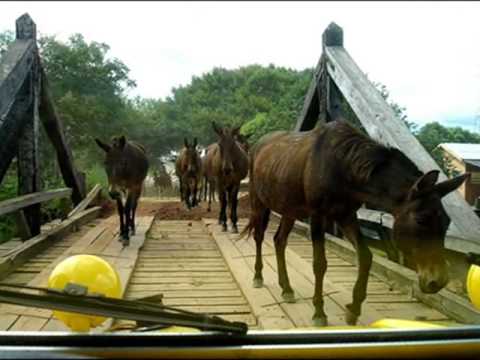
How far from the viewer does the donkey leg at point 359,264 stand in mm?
1540

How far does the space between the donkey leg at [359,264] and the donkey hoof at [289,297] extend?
0.27 metres

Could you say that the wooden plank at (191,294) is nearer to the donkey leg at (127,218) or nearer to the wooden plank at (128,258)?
the wooden plank at (128,258)

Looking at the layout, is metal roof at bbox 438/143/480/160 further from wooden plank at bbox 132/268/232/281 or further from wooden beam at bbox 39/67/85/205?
wooden beam at bbox 39/67/85/205

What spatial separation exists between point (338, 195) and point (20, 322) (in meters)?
1.18

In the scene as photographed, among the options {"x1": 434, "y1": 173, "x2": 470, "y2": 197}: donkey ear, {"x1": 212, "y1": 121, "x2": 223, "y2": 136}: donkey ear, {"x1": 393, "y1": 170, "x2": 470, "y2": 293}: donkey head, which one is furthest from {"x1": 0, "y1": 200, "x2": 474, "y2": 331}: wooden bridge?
{"x1": 212, "y1": 121, "x2": 223, "y2": 136}: donkey ear

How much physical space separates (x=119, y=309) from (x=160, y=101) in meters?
0.52

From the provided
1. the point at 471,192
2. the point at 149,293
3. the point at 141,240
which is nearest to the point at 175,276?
the point at 149,293

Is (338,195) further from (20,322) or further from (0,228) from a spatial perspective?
(0,228)

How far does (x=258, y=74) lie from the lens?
1273 millimetres

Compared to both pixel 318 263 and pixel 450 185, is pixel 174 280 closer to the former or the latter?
pixel 318 263

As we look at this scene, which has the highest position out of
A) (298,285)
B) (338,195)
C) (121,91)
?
(121,91)

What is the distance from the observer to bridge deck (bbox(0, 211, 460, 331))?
1403mm

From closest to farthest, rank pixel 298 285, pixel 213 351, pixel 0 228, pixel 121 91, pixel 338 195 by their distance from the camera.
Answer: pixel 213 351 → pixel 121 91 → pixel 338 195 → pixel 298 285 → pixel 0 228

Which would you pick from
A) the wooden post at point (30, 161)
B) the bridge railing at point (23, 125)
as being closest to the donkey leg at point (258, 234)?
the bridge railing at point (23, 125)
